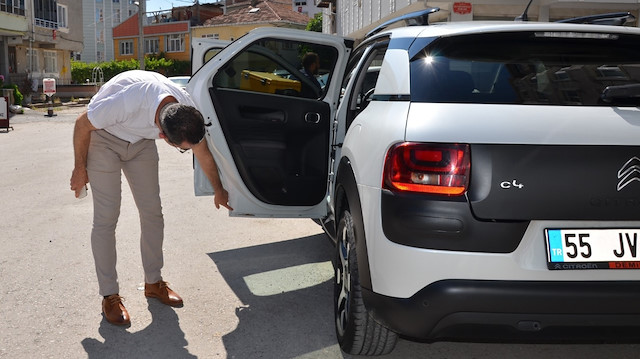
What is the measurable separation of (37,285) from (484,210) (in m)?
3.42

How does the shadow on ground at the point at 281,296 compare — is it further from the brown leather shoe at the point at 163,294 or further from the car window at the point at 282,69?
the car window at the point at 282,69

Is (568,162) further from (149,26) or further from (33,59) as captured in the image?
(149,26)

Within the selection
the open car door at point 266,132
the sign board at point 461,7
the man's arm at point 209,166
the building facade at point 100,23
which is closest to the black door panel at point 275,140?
the open car door at point 266,132

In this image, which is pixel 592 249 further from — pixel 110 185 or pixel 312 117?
pixel 110 185

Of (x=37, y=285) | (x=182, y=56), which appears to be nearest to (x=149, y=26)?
(x=182, y=56)

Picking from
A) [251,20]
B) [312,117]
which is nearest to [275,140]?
[312,117]

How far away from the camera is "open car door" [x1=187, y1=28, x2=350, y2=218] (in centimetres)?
466

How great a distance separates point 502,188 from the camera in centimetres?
260

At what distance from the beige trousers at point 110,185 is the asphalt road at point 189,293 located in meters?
0.38

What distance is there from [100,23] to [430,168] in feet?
305

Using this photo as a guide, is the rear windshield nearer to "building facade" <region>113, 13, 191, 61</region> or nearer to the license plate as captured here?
the license plate

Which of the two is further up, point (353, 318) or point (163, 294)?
point (353, 318)

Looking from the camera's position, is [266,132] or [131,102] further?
[266,132]

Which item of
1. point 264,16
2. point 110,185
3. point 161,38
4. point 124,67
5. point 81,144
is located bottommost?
point 124,67
